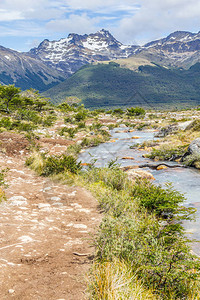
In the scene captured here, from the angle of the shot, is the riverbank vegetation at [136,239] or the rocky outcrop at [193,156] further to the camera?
the rocky outcrop at [193,156]

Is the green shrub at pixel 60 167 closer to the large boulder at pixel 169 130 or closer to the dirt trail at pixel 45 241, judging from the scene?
the dirt trail at pixel 45 241

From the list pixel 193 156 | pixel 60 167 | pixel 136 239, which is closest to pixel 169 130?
pixel 193 156

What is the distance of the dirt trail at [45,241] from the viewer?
8.35ft

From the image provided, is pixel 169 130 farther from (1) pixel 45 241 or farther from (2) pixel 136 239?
(1) pixel 45 241

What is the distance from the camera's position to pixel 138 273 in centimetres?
290


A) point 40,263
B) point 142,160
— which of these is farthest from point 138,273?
point 142,160

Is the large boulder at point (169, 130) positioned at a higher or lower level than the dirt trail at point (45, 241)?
higher

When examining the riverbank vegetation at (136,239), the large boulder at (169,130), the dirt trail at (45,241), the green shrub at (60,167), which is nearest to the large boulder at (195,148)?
the riverbank vegetation at (136,239)

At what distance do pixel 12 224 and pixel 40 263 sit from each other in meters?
1.45

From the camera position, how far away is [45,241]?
12.1ft

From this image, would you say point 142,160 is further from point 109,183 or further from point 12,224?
point 12,224

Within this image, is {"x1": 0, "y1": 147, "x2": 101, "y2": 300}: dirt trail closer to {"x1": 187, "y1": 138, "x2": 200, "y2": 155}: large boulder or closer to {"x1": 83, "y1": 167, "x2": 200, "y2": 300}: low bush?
{"x1": 83, "y1": 167, "x2": 200, "y2": 300}: low bush

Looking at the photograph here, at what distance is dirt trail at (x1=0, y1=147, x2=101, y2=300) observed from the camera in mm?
2545

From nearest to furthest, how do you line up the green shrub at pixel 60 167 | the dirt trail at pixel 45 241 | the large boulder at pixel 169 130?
the dirt trail at pixel 45 241 < the green shrub at pixel 60 167 < the large boulder at pixel 169 130
